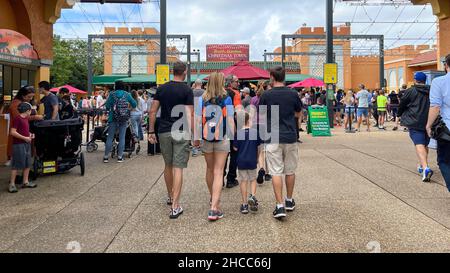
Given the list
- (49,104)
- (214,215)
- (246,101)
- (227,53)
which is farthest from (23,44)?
(227,53)

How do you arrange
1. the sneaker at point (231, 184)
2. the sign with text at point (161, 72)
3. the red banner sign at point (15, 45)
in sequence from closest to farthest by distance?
1. the sneaker at point (231, 184)
2. the red banner sign at point (15, 45)
3. the sign with text at point (161, 72)

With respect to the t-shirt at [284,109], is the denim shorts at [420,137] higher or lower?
lower

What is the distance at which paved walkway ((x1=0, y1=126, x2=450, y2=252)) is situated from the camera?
13.6ft

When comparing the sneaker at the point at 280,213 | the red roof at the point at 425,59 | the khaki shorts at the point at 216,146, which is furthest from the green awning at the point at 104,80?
the sneaker at the point at 280,213

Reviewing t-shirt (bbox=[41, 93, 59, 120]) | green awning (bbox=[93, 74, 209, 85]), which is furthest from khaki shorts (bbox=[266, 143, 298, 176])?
green awning (bbox=[93, 74, 209, 85])

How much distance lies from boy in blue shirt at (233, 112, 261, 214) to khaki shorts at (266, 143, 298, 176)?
22 centimetres

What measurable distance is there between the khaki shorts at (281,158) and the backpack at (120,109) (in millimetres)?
5062

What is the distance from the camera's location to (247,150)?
5.28m

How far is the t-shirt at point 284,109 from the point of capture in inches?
200

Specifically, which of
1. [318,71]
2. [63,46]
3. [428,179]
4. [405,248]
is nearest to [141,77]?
[318,71]

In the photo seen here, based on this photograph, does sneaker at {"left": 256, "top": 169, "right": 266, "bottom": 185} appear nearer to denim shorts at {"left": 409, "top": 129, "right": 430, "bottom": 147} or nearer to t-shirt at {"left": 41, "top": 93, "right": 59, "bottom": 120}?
denim shorts at {"left": 409, "top": 129, "right": 430, "bottom": 147}

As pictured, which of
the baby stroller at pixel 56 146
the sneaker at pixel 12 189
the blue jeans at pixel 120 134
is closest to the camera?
the sneaker at pixel 12 189

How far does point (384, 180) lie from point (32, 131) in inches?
248

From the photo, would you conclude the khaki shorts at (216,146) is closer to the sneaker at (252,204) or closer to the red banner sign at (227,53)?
the sneaker at (252,204)
